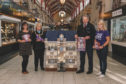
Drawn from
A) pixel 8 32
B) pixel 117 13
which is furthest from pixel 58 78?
pixel 8 32

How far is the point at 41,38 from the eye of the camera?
20.0 ft

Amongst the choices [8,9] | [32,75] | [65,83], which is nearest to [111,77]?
[65,83]

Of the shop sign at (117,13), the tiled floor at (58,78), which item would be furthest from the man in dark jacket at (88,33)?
the shop sign at (117,13)

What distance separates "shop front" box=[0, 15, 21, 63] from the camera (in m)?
9.67

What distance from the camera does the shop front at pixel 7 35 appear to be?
9.67 m

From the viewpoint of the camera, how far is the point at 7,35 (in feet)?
36.7

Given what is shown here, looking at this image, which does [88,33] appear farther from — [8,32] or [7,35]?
[8,32]

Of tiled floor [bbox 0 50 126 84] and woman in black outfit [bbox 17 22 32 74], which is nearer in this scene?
tiled floor [bbox 0 50 126 84]

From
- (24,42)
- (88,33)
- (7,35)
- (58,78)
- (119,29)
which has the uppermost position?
(119,29)

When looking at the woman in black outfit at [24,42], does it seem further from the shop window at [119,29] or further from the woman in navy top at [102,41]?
the shop window at [119,29]

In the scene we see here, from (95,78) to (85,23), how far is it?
5.34 feet

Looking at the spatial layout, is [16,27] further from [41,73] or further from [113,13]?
[41,73]

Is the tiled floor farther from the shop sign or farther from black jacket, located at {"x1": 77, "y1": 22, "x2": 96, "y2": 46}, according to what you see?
the shop sign

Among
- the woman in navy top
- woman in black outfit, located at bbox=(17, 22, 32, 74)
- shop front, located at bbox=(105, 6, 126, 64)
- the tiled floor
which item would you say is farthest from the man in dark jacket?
shop front, located at bbox=(105, 6, 126, 64)
